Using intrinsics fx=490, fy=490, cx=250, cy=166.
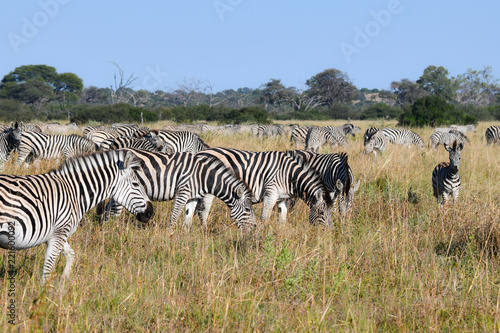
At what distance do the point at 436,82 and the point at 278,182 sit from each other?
6695 centimetres

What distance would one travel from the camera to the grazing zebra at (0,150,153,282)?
395 cm

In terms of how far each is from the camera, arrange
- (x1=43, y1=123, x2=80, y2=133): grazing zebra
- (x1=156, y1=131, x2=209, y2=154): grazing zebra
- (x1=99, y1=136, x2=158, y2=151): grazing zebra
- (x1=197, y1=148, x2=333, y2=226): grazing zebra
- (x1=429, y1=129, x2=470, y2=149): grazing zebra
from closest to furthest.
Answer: (x1=197, y1=148, x2=333, y2=226): grazing zebra, (x1=99, y1=136, x2=158, y2=151): grazing zebra, (x1=156, y1=131, x2=209, y2=154): grazing zebra, (x1=429, y1=129, x2=470, y2=149): grazing zebra, (x1=43, y1=123, x2=80, y2=133): grazing zebra

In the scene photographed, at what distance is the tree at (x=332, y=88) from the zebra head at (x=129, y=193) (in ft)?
228

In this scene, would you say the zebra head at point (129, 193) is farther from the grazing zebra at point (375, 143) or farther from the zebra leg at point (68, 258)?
the grazing zebra at point (375, 143)

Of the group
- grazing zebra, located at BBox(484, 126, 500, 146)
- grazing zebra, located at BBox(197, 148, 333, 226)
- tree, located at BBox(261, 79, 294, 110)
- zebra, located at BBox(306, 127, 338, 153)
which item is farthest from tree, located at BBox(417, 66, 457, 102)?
grazing zebra, located at BBox(197, 148, 333, 226)

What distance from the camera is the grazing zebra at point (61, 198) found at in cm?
395

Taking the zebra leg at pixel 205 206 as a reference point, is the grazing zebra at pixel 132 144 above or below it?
above

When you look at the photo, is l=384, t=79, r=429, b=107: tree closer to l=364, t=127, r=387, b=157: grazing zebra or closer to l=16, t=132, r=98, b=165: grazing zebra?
l=364, t=127, r=387, b=157: grazing zebra

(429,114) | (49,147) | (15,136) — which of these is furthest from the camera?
(429,114)

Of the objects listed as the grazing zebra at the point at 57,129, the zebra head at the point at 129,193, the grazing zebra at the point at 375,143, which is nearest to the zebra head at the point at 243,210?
the zebra head at the point at 129,193

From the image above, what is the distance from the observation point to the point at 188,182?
A: 21.3ft

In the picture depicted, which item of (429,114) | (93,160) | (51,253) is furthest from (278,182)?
(429,114)

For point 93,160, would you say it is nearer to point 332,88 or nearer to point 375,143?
point 375,143

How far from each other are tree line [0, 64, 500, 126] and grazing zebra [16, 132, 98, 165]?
19480 millimetres
